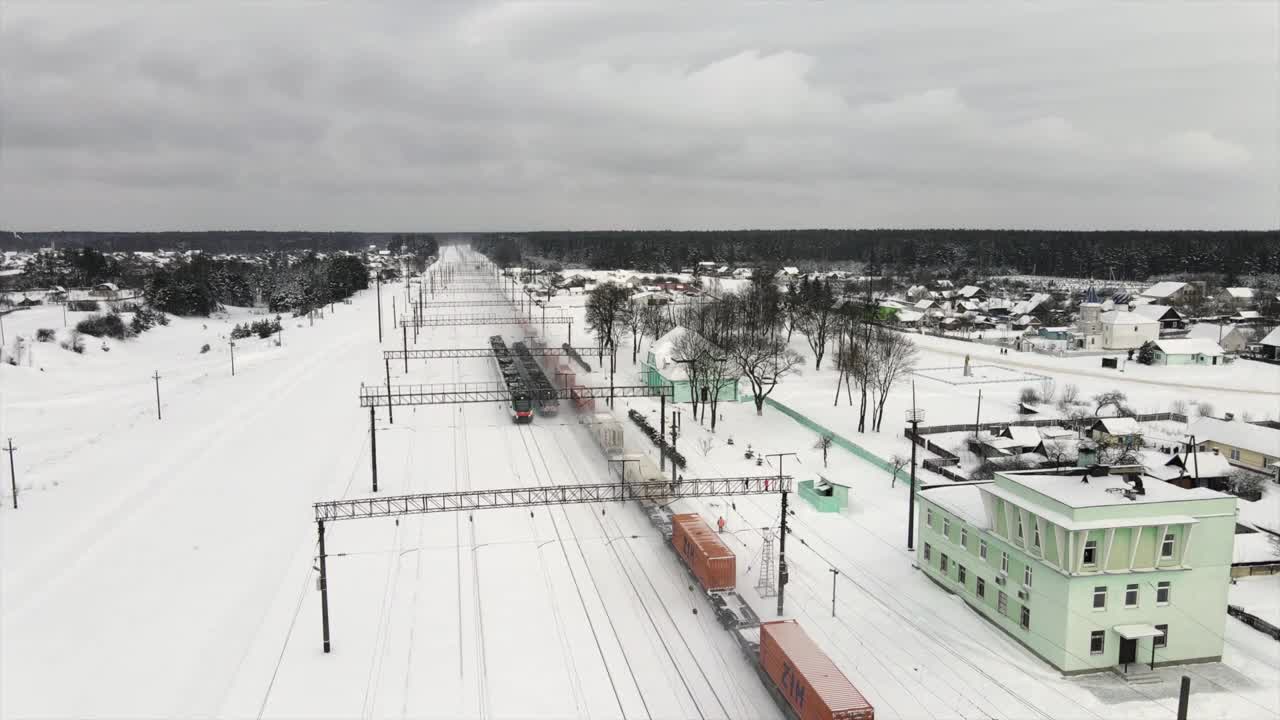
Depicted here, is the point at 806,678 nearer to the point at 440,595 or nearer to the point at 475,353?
the point at 440,595

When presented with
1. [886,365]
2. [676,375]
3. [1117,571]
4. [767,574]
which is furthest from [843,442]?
[1117,571]

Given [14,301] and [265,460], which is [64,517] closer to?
[265,460]

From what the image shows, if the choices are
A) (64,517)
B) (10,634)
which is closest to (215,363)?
(64,517)

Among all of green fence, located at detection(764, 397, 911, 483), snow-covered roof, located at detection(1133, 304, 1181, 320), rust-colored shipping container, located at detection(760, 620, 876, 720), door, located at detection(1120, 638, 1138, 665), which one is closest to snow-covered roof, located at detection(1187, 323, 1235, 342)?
snow-covered roof, located at detection(1133, 304, 1181, 320)

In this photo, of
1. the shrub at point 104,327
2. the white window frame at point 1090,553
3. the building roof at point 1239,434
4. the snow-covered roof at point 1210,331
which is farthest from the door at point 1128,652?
the shrub at point 104,327

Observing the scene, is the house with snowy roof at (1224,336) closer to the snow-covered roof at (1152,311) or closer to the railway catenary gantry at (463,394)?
the snow-covered roof at (1152,311)

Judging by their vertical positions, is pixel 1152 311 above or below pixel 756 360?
above
